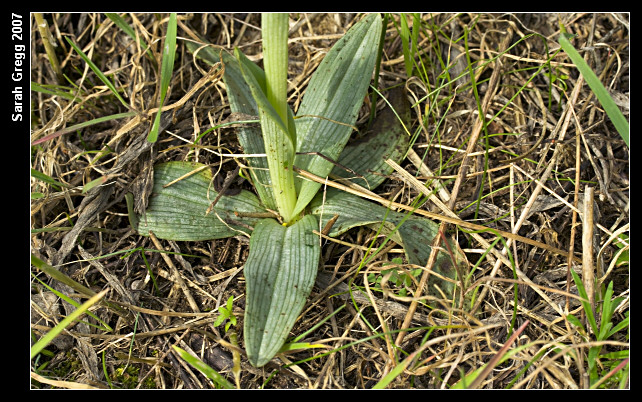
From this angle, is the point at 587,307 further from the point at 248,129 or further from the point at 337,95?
the point at 248,129

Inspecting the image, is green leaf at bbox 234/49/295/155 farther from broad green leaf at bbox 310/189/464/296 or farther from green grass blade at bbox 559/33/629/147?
green grass blade at bbox 559/33/629/147

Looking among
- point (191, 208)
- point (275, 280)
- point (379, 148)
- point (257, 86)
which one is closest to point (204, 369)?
point (275, 280)

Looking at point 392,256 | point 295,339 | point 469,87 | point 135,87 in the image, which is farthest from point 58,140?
point 469,87

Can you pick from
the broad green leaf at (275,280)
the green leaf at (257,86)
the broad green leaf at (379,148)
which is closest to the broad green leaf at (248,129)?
the broad green leaf at (275,280)

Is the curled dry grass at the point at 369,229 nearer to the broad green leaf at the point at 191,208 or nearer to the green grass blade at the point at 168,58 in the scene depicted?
the broad green leaf at the point at 191,208

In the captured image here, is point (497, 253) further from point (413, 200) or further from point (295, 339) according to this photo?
point (295, 339)

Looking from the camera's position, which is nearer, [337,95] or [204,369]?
[204,369]
